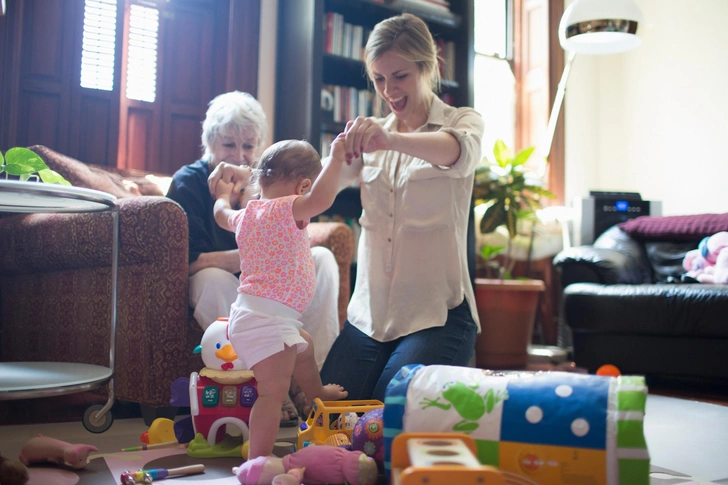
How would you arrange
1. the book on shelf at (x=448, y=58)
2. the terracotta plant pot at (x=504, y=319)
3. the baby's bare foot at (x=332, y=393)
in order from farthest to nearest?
the book on shelf at (x=448, y=58), the terracotta plant pot at (x=504, y=319), the baby's bare foot at (x=332, y=393)

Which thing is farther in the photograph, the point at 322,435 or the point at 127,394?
the point at 127,394

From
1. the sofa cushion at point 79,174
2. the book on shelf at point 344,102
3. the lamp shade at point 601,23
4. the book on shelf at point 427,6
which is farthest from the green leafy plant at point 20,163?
the lamp shade at point 601,23

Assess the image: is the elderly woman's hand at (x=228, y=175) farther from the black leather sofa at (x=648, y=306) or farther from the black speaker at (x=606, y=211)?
the black speaker at (x=606, y=211)

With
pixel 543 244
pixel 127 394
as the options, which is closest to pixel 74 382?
pixel 127 394

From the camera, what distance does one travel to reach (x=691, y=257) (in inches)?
115

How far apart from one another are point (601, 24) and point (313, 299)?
1.97 metres

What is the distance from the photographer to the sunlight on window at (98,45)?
9.20 feet

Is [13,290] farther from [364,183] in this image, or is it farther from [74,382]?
[364,183]

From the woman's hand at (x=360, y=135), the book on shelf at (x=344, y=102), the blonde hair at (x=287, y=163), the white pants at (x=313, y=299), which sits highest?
the book on shelf at (x=344, y=102)

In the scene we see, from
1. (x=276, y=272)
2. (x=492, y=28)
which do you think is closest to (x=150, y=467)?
(x=276, y=272)

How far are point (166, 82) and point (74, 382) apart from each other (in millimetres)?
1852

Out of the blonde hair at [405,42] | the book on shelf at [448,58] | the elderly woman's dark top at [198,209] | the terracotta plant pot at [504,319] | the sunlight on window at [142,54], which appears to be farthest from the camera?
the book on shelf at [448,58]

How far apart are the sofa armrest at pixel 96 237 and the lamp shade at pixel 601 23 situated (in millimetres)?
2115

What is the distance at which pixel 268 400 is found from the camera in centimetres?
120
